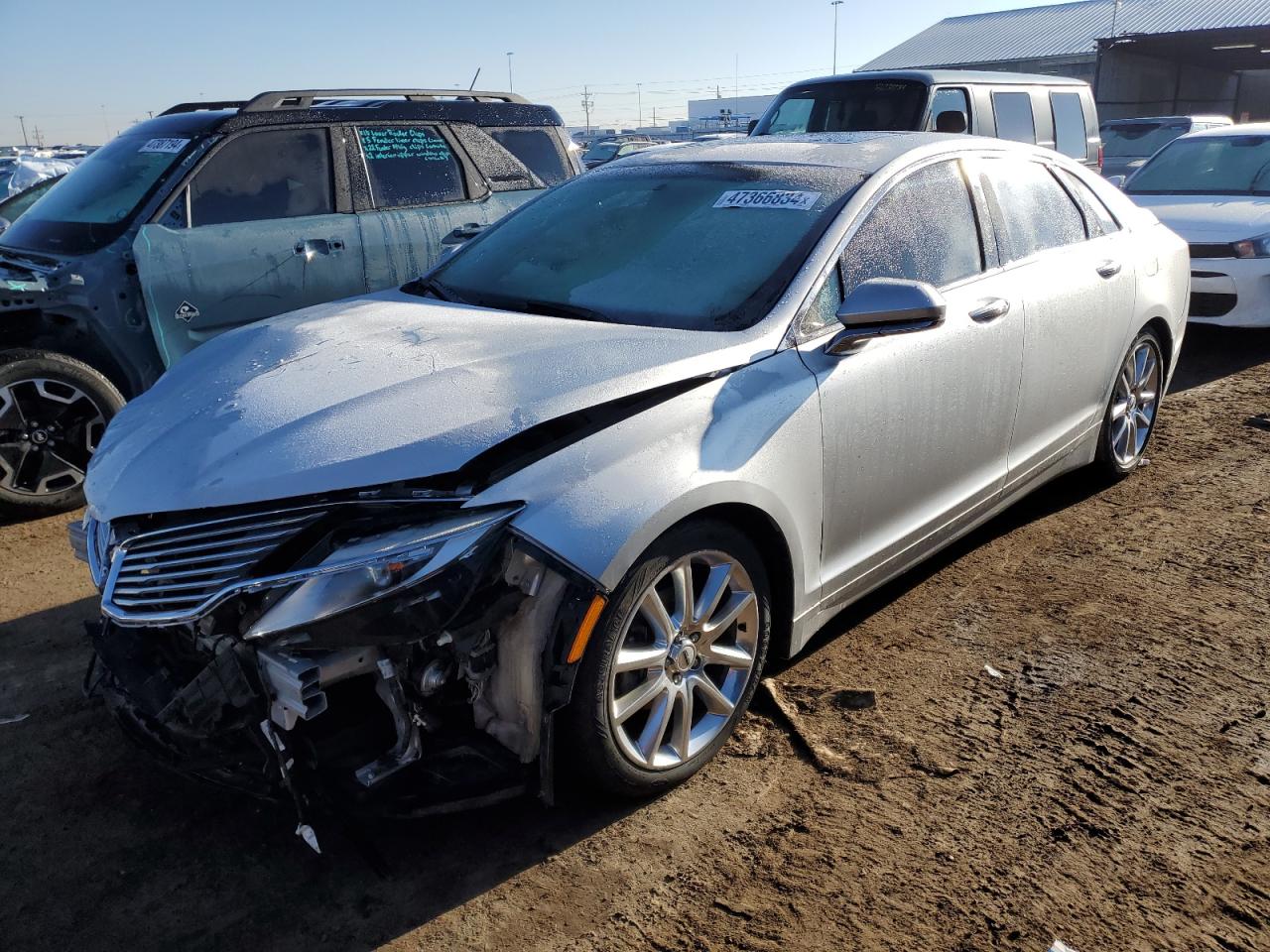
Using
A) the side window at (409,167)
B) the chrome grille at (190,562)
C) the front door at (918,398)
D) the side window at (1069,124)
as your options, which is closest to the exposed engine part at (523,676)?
the chrome grille at (190,562)

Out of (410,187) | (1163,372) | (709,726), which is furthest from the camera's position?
(410,187)

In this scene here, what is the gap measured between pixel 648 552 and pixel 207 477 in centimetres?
107

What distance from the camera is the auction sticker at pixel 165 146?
5.45 metres

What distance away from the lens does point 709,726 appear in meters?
2.87

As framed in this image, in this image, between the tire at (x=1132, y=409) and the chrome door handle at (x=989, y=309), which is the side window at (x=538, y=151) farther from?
the chrome door handle at (x=989, y=309)

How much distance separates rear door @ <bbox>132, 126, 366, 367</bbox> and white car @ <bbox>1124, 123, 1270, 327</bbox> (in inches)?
238

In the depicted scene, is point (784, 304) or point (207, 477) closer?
point (207, 477)

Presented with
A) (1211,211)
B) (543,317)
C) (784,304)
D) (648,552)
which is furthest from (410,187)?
(1211,211)

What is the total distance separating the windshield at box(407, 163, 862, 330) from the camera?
3.12 m

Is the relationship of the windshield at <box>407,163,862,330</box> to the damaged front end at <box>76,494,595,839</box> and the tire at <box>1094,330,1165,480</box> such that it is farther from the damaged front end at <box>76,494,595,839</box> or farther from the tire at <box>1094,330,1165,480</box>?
the tire at <box>1094,330,1165,480</box>

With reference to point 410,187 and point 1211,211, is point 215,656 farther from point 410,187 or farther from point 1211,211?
point 1211,211

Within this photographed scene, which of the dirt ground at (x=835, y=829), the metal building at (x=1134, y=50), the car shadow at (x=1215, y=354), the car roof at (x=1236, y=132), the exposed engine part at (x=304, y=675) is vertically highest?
the metal building at (x=1134, y=50)

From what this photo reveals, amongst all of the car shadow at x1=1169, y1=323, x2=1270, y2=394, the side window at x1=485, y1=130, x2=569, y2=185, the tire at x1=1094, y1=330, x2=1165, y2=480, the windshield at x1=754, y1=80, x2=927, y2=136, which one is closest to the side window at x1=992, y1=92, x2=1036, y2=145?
the windshield at x1=754, y1=80, x2=927, y2=136

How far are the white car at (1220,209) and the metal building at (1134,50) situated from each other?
71.3 feet
